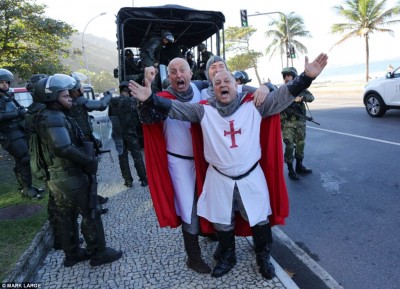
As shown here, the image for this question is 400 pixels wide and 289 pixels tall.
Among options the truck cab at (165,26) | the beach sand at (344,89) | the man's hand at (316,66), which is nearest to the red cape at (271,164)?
the man's hand at (316,66)

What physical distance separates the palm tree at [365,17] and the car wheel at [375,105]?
2257cm

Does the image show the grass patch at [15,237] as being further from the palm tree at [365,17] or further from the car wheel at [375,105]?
the palm tree at [365,17]

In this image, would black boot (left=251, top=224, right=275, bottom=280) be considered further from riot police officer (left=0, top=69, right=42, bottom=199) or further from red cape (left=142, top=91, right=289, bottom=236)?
riot police officer (left=0, top=69, right=42, bottom=199)

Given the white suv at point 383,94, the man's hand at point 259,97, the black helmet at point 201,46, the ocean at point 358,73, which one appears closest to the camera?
the man's hand at point 259,97

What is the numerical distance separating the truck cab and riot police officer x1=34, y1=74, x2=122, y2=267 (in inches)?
191

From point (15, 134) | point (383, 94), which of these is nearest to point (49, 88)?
point (15, 134)

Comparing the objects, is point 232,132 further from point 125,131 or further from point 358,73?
point 358,73

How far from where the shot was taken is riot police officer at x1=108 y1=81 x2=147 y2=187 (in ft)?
18.7

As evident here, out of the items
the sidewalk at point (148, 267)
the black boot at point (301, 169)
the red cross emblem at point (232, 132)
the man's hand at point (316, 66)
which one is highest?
the man's hand at point (316, 66)

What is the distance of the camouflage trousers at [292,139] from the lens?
5477 mm

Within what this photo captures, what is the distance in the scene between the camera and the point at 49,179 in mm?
3109

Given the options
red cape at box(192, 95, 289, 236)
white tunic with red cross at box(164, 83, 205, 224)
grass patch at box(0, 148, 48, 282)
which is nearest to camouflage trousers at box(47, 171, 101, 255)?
grass patch at box(0, 148, 48, 282)

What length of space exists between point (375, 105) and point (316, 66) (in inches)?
362

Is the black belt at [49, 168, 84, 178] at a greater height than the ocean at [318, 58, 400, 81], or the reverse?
the ocean at [318, 58, 400, 81]
